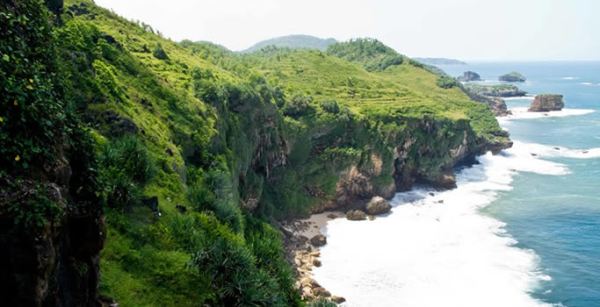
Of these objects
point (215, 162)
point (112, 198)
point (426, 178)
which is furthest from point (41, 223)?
point (426, 178)

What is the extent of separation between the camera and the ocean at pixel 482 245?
4650 cm

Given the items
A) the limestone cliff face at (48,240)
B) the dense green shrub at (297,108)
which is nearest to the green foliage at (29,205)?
the limestone cliff face at (48,240)

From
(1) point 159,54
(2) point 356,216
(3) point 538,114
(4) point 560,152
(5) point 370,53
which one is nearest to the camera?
→ (1) point 159,54

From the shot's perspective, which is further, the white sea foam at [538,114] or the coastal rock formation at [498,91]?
the coastal rock formation at [498,91]

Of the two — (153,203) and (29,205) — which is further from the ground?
(29,205)

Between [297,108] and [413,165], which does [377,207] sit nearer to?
[413,165]

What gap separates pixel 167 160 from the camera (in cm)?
3206

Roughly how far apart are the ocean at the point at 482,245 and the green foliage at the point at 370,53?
253ft

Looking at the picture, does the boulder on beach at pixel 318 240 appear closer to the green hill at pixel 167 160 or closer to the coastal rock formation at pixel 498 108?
the green hill at pixel 167 160

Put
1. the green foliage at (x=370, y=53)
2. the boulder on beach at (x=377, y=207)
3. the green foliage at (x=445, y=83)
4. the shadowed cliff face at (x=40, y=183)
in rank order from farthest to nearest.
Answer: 1. the green foliage at (x=370, y=53)
2. the green foliage at (x=445, y=83)
3. the boulder on beach at (x=377, y=207)
4. the shadowed cliff face at (x=40, y=183)

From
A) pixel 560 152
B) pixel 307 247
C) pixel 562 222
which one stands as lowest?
pixel 307 247

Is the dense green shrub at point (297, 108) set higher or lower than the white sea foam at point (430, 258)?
higher

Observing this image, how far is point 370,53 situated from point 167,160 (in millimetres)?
158273

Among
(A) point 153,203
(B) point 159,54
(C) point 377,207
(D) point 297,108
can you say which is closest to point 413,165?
(C) point 377,207
